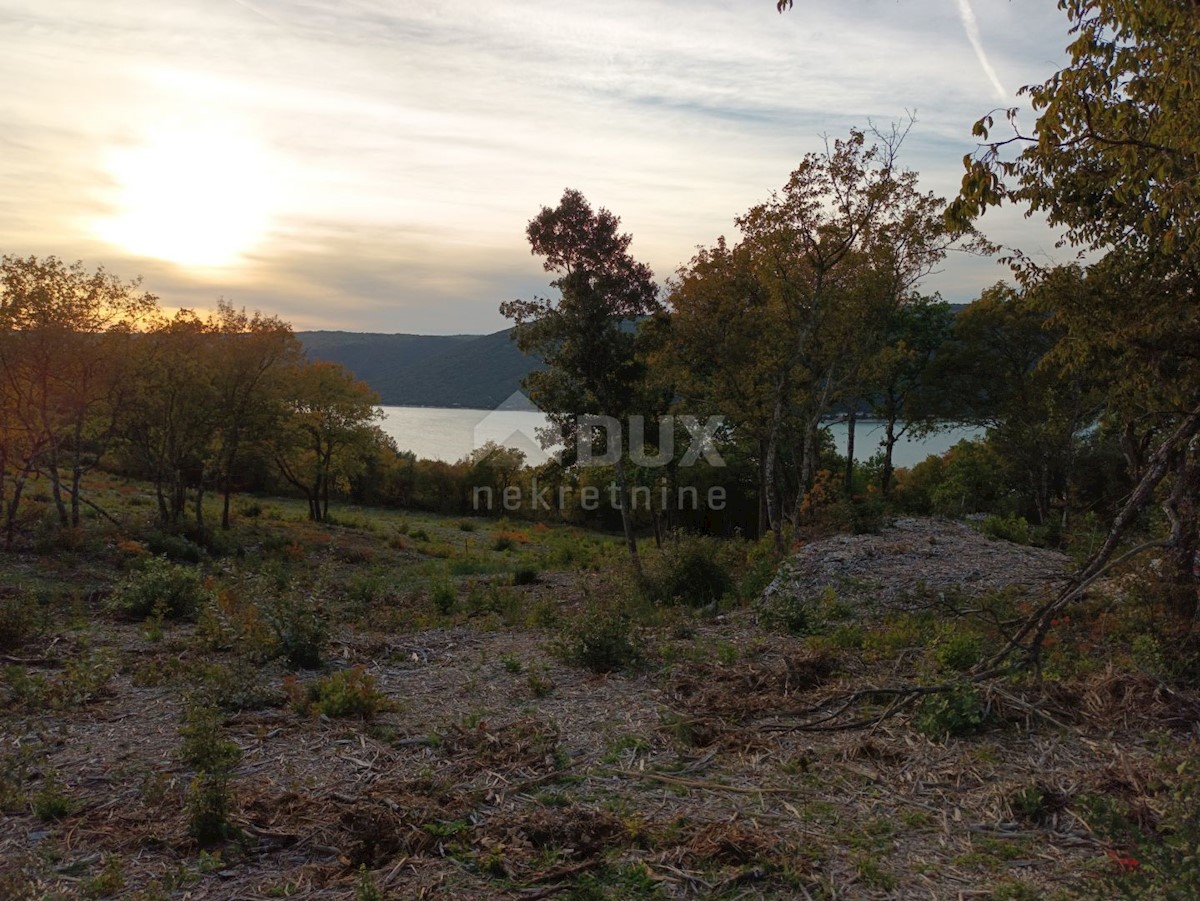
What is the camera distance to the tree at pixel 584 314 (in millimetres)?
19750

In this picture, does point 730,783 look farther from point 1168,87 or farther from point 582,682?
point 1168,87

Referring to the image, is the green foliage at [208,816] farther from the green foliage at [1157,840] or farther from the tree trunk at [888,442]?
the tree trunk at [888,442]

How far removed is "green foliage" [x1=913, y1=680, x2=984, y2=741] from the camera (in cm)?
579

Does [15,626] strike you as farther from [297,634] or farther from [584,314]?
[584,314]

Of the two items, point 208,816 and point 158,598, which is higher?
point 208,816

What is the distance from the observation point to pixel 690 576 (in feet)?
45.3

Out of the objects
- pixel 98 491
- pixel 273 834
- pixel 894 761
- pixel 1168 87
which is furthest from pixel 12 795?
pixel 98 491

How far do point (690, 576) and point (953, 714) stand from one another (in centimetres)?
804

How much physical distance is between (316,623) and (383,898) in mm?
5500

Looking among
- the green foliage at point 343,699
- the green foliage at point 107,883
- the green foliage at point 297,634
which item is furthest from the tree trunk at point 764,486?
the green foliage at point 107,883

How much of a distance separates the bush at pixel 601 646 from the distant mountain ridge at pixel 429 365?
3725 inches

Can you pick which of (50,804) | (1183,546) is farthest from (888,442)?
(50,804)

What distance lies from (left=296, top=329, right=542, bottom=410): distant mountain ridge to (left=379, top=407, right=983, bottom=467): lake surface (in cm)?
267

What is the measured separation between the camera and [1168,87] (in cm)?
461
